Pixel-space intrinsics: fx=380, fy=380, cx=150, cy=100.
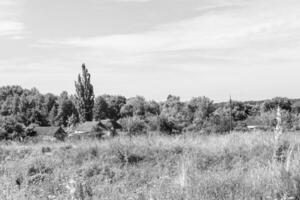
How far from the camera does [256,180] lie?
5.23 m

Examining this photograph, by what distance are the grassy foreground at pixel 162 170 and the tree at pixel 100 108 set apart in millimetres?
64908

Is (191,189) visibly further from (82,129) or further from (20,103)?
(20,103)

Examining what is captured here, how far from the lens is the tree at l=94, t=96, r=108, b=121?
7972cm

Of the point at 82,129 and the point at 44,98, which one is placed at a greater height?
the point at 44,98

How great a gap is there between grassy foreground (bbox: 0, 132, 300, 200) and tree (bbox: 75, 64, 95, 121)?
48.5m

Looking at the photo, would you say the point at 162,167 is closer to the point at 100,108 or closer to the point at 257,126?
the point at 257,126

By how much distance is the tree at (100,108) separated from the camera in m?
79.7

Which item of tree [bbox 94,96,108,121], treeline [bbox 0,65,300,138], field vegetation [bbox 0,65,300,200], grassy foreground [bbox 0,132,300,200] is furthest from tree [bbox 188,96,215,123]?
grassy foreground [bbox 0,132,300,200]

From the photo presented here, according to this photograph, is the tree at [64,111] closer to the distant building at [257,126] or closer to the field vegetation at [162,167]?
the distant building at [257,126]

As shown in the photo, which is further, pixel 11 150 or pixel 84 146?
pixel 11 150

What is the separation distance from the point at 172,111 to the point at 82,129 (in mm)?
25231

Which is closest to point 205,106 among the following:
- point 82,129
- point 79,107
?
point 79,107

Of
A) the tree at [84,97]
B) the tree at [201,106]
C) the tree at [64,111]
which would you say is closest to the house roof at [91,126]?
the tree at [84,97]

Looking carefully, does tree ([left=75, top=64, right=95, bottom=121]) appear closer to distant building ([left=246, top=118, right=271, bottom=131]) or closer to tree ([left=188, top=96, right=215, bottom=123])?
tree ([left=188, top=96, right=215, bottom=123])
